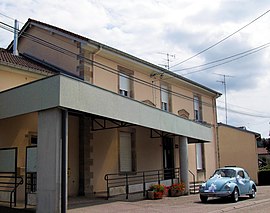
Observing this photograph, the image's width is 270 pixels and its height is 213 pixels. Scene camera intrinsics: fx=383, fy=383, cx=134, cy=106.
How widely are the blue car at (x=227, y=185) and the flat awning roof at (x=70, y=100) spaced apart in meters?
3.47

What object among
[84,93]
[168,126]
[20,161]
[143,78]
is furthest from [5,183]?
[143,78]

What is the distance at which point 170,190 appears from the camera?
17.6 m

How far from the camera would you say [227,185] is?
15.7 m

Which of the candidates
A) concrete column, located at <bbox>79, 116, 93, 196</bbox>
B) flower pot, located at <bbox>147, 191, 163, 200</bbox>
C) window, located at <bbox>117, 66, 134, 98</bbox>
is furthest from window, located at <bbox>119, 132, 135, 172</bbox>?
flower pot, located at <bbox>147, 191, 163, 200</bbox>

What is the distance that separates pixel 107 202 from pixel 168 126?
15.4 feet

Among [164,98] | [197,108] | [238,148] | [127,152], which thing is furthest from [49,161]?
[238,148]

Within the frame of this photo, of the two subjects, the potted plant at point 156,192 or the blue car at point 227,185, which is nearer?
the blue car at point 227,185

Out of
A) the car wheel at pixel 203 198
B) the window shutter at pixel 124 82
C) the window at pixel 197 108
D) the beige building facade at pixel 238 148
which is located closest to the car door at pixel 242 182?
the car wheel at pixel 203 198

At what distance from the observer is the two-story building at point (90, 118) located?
11.2 m

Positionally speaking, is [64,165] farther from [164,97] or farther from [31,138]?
[164,97]

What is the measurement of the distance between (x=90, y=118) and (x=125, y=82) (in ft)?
13.2

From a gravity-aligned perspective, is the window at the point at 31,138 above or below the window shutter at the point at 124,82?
below

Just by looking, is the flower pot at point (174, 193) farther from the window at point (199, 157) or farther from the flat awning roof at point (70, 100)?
the window at point (199, 157)

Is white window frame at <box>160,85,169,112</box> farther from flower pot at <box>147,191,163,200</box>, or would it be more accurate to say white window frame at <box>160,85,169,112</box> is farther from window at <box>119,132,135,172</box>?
flower pot at <box>147,191,163,200</box>
